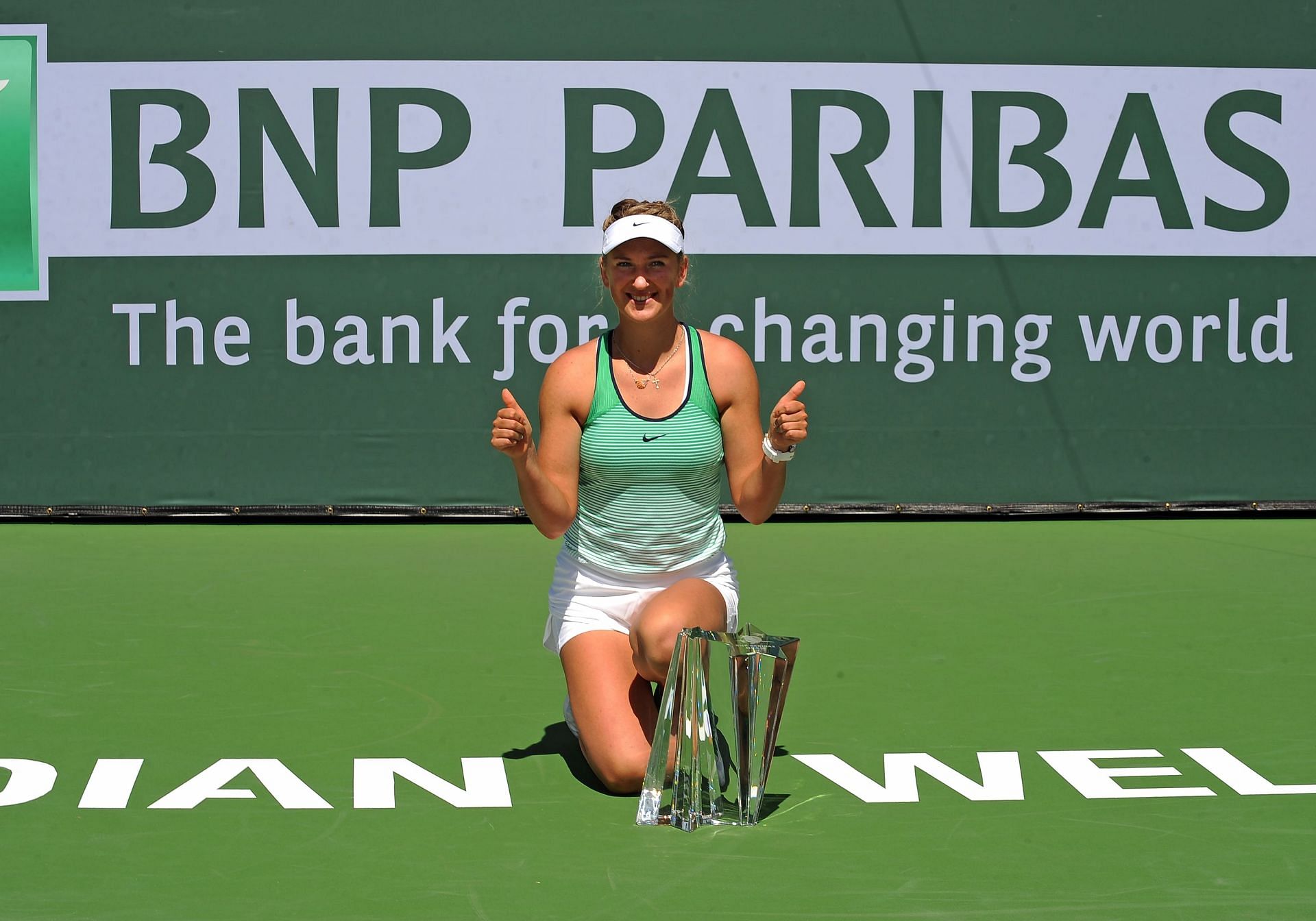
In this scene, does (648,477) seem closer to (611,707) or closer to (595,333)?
(611,707)

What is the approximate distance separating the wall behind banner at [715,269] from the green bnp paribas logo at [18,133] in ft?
0.14

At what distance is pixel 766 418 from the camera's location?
A: 8.52 metres

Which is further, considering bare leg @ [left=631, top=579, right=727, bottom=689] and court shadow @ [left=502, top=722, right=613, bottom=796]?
court shadow @ [left=502, top=722, right=613, bottom=796]

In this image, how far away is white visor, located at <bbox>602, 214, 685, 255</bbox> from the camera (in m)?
4.21

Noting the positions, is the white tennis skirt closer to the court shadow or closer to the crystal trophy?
the court shadow

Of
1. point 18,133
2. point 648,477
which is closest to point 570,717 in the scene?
point 648,477

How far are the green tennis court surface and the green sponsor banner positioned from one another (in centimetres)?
78

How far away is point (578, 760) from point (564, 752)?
0.08 metres

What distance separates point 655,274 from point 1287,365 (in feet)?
18.1

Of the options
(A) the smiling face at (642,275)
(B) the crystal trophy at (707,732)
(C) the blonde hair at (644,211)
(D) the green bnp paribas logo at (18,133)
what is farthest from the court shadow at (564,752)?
(D) the green bnp paribas logo at (18,133)

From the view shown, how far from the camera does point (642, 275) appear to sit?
4266 millimetres

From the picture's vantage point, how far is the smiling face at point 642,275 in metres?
4.26

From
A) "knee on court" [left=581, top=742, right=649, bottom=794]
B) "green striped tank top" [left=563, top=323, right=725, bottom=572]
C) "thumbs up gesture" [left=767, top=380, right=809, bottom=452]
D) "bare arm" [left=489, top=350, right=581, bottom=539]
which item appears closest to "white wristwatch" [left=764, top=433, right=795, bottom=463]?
"thumbs up gesture" [left=767, top=380, right=809, bottom=452]

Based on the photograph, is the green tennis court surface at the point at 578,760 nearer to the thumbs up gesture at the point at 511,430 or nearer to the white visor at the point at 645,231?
the thumbs up gesture at the point at 511,430
